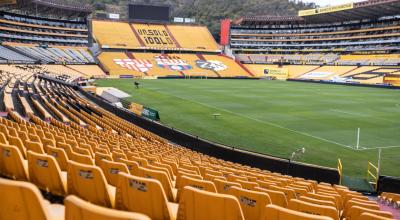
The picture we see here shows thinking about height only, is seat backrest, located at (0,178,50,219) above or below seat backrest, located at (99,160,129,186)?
above

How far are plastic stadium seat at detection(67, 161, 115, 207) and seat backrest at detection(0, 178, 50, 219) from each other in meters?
1.52

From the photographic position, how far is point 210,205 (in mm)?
3189

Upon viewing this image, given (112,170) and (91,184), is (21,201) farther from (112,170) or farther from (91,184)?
(112,170)

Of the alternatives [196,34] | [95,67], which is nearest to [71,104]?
[95,67]

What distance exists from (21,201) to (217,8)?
17427cm

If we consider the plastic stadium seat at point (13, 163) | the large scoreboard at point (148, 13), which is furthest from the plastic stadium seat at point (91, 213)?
the large scoreboard at point (148, 13)

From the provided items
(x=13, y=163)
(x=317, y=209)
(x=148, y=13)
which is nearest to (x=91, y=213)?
(x=317, y=209)

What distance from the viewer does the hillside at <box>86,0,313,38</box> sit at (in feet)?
535

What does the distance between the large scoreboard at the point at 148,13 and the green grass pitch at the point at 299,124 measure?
6902 cm

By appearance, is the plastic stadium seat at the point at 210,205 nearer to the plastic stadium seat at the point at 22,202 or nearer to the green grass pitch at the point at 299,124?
the plastic stadium seat at the point at 22,202

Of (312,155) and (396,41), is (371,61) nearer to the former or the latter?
(396,41)

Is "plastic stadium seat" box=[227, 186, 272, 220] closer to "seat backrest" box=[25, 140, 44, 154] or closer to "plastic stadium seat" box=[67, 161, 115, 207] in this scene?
"plastic stadium seat" box=[67, 161, 115, 207]

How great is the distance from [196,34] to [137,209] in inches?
4472

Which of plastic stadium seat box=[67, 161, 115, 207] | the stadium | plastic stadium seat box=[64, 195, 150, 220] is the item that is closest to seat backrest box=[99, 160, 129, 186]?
the stadium
